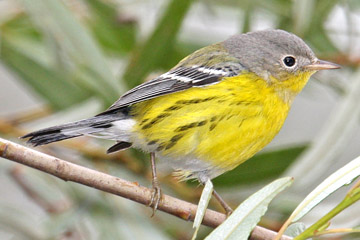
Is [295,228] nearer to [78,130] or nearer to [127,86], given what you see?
[78,130]

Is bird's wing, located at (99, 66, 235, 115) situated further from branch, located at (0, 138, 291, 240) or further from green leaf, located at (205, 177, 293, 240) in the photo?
green leaf, located at (205, 177, 293, 240)

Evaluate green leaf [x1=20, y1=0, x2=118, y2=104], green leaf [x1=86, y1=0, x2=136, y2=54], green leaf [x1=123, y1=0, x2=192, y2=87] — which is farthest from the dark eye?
green leaf [x1=86, y1=0, x2=136, y2=54]

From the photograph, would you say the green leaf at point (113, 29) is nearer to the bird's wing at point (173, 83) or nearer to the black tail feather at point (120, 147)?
the bird's wing at point (173, 83)

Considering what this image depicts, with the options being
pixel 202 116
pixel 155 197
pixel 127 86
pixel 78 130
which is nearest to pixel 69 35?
pixel 127 86

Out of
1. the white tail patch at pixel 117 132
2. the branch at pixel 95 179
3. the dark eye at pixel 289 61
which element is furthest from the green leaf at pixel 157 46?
the branch at pixel 95 179

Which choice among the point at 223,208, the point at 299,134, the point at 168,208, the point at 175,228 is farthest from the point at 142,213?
the point at 299,134
